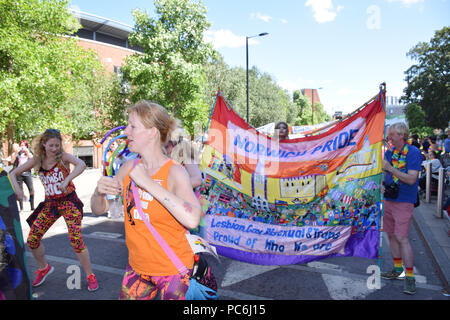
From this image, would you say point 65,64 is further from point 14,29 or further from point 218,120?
point 218,120

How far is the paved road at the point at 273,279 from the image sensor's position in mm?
3934

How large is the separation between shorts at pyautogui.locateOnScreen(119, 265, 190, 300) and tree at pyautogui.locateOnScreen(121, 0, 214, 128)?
66.7 ft

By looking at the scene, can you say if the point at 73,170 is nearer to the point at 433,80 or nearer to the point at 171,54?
the point at 171,54

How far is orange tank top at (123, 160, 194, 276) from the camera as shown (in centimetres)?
196

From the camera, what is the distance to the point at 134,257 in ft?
6.77

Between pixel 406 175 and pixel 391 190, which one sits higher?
pixel 406 175

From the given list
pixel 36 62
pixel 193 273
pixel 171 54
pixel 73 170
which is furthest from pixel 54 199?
pixel 171 54

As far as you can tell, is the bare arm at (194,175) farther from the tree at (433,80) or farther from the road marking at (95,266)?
the tree at (433,80)

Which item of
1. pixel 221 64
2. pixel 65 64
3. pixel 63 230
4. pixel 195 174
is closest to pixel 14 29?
pixel 65 64

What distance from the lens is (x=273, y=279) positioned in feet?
14.6

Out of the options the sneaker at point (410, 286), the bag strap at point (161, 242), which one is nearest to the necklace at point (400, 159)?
the sneaker at point (410, 286)

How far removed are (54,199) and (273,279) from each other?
294 centimetres

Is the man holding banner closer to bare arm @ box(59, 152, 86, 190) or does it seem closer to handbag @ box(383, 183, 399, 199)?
handbag @ box(383, 183, 399, 199)

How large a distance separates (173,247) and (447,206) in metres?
7.29
